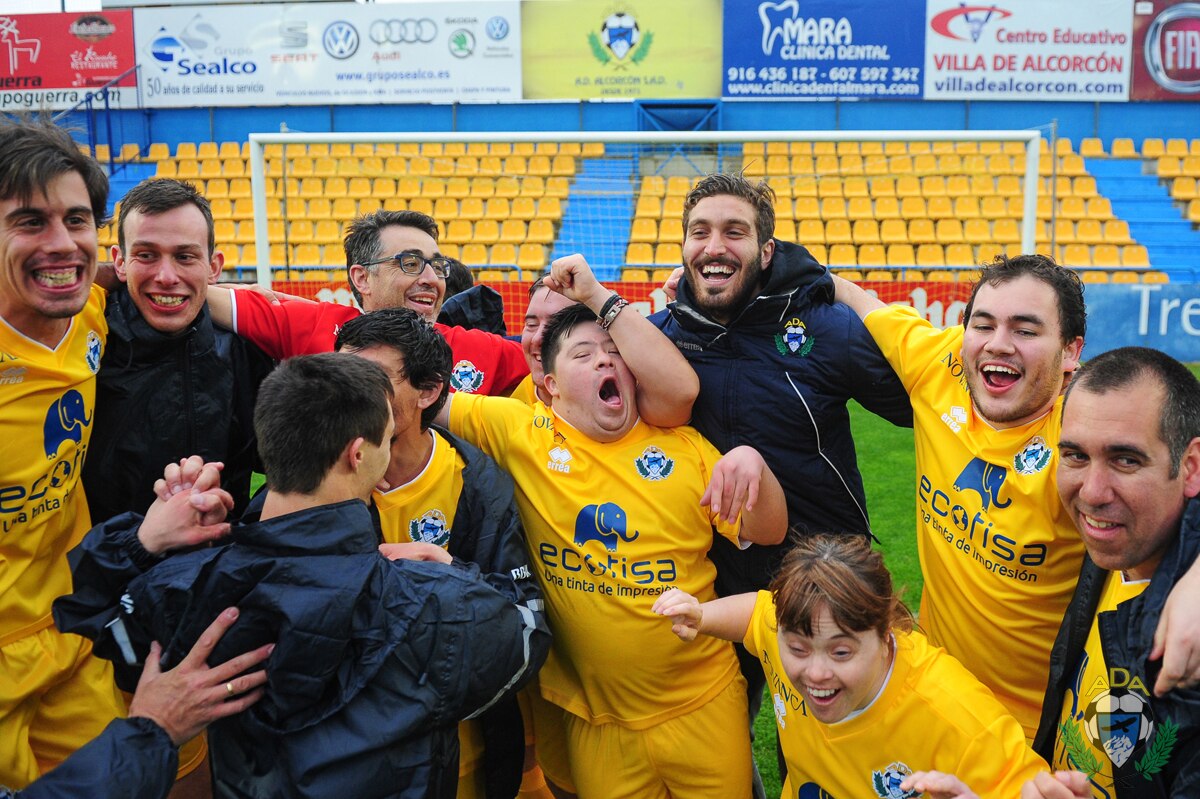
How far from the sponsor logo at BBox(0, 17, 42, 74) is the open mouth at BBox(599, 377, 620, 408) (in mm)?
19666

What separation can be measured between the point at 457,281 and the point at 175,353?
304cm

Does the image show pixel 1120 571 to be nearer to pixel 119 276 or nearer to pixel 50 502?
pixel 50 502

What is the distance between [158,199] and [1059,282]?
2.93m

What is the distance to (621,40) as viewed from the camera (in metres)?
17.4

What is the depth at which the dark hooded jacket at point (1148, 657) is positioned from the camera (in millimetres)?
2010

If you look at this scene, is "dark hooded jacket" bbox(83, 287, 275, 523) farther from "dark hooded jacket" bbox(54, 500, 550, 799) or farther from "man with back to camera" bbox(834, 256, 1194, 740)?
"man with back to camera" bbox(834, 256, 1194, 740)

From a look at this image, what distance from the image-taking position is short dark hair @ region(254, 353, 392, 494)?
2252 mm

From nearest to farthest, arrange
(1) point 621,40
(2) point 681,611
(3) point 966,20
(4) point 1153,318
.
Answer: (2) point 681,611, (4) point 1153,318, (3) point 966,20, (1) point 621,40

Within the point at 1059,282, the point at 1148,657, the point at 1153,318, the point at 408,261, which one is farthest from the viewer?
the point at 1153,318

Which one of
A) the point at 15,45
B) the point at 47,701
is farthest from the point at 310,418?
the point at 15,45

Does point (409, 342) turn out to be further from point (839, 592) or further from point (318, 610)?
point (839, 592)

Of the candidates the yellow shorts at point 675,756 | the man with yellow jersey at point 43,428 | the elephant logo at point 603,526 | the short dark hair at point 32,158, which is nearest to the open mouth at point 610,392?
the elephant logo at point 603,526

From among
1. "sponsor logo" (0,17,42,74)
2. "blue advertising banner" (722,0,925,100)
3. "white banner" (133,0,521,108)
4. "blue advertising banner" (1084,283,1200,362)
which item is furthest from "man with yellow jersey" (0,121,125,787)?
"sponsor logo" (0,17,42,74)

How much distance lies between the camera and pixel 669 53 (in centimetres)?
1733
